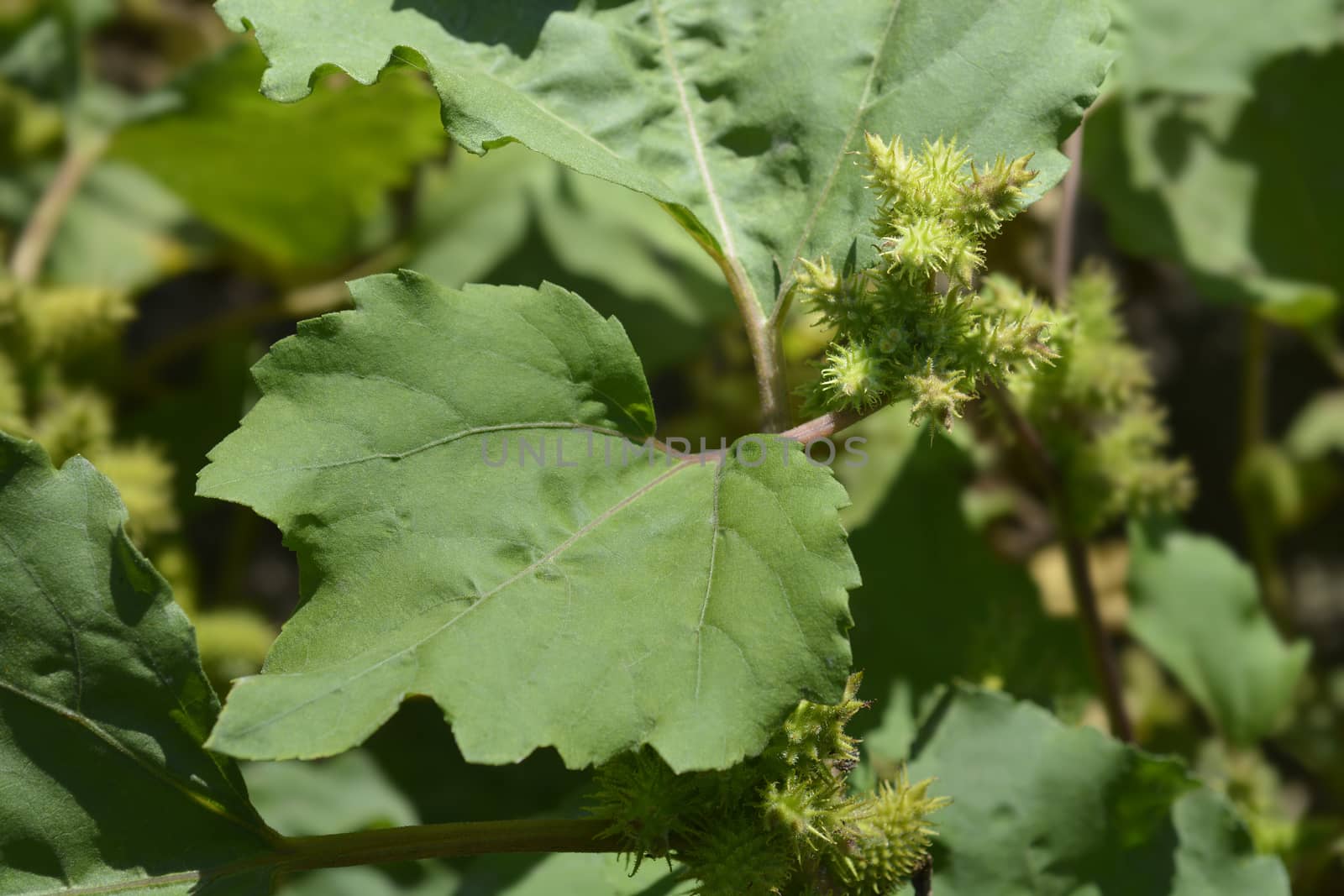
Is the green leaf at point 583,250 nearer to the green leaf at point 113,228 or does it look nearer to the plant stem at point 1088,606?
the green leaf at point 113,228

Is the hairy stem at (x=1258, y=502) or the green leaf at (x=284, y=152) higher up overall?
the green leaf at (x=284, y=152)

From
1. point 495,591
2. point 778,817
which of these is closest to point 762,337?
point 495,591

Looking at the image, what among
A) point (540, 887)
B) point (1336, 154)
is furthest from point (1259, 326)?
point (540, 887)

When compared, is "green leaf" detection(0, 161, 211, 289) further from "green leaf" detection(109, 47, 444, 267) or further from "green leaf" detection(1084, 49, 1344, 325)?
"green leaf" detection(1084, 49, 1344, 325)

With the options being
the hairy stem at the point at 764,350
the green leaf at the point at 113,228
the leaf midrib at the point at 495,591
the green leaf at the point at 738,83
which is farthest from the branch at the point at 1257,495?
the green leaf at the point at 113,228

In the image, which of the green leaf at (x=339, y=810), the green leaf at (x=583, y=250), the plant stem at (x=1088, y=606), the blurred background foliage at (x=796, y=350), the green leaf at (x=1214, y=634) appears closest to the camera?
the plant stem at (x=1088, y=606)

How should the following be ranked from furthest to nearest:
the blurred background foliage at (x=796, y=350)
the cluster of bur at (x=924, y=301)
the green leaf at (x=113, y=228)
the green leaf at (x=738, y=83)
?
the green leaf at (x=113, y=228)
the blurred background foliage at (x=796, y=350)
the green leaf at (x=738, y=83)
the cluster of bur at (x=924, y=301)

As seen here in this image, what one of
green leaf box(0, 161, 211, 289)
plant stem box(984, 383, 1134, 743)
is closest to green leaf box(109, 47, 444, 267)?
green leaf box(0, 161, 211, 289)

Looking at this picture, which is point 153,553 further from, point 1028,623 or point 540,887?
point 1028,623
